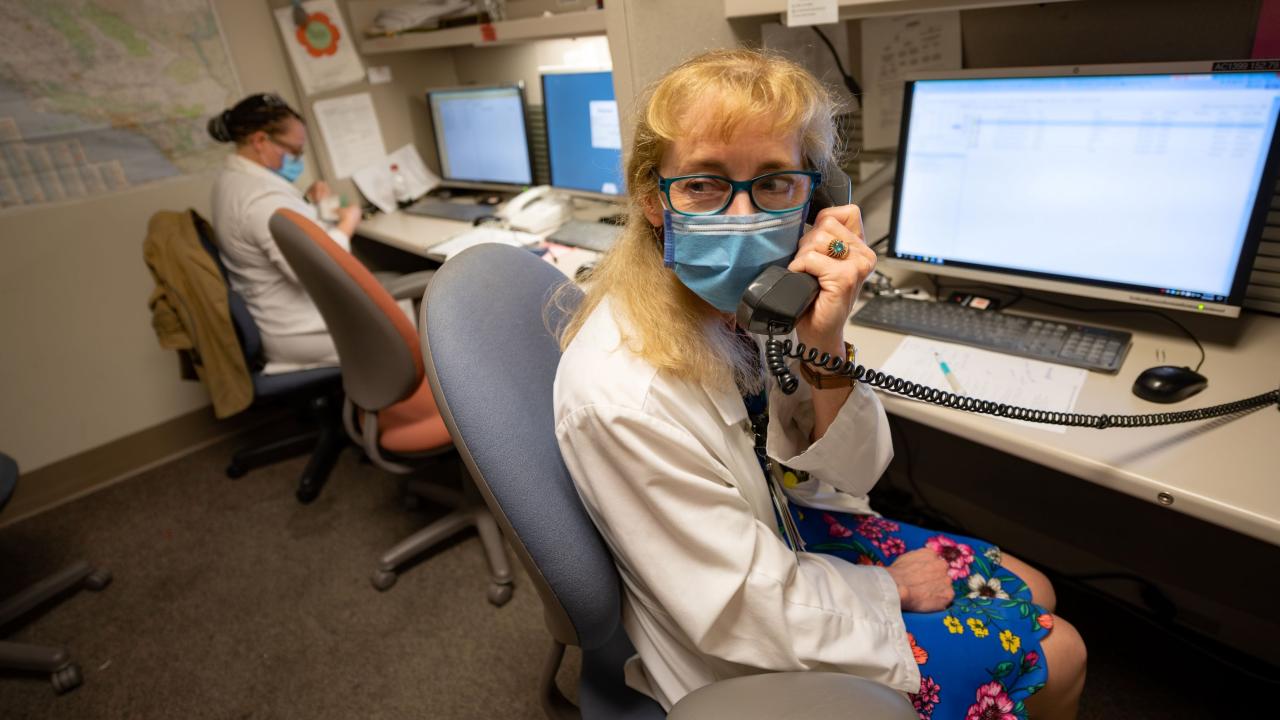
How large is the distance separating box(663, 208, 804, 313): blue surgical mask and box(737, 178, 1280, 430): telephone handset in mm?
25

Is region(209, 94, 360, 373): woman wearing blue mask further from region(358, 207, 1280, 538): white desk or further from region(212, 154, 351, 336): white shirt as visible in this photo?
region(358, 207, 1280, 538): white desk

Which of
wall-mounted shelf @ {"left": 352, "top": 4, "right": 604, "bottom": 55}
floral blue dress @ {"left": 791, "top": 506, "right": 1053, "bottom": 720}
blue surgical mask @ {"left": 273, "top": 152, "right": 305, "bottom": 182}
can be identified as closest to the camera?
floral blue dress @ {"left": 791, "top": 506, "right": 1053, "bottom": 720}

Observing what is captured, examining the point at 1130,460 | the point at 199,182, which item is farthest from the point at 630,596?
the point at 199,182

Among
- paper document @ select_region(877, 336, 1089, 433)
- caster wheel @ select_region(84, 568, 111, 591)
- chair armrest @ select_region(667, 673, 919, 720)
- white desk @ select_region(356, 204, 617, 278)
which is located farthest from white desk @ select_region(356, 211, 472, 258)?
chair armrest @ select_region(667, 673, 919, 720)

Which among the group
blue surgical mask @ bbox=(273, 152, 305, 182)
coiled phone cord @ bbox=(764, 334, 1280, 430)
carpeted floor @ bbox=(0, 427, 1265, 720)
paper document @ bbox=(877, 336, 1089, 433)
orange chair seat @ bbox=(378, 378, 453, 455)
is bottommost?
carpeted floor @ bbox=(0, 427, 1265, 720)

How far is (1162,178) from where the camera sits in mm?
1011

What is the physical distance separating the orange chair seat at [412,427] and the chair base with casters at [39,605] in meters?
0.89

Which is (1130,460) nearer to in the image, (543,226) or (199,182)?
(543,226)

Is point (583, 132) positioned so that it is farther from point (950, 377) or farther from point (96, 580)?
point (96, 580)

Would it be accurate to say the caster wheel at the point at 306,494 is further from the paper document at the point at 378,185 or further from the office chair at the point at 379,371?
the paper document at the point at 378,185

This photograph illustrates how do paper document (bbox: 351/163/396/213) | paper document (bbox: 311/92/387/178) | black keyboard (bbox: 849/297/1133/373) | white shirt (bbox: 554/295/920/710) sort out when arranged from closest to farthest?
white shirt (bbox: 554/295/920/710) → black keyboard (bbox: 849/297/1133/373) → paper document (bbox: 311/92/387/178) → paper document (bbox: 351/163/396/213)

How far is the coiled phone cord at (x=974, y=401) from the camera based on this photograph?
83 cm

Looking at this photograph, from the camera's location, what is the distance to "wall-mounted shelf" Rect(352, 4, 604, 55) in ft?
5.45

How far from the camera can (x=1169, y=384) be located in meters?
0.92
